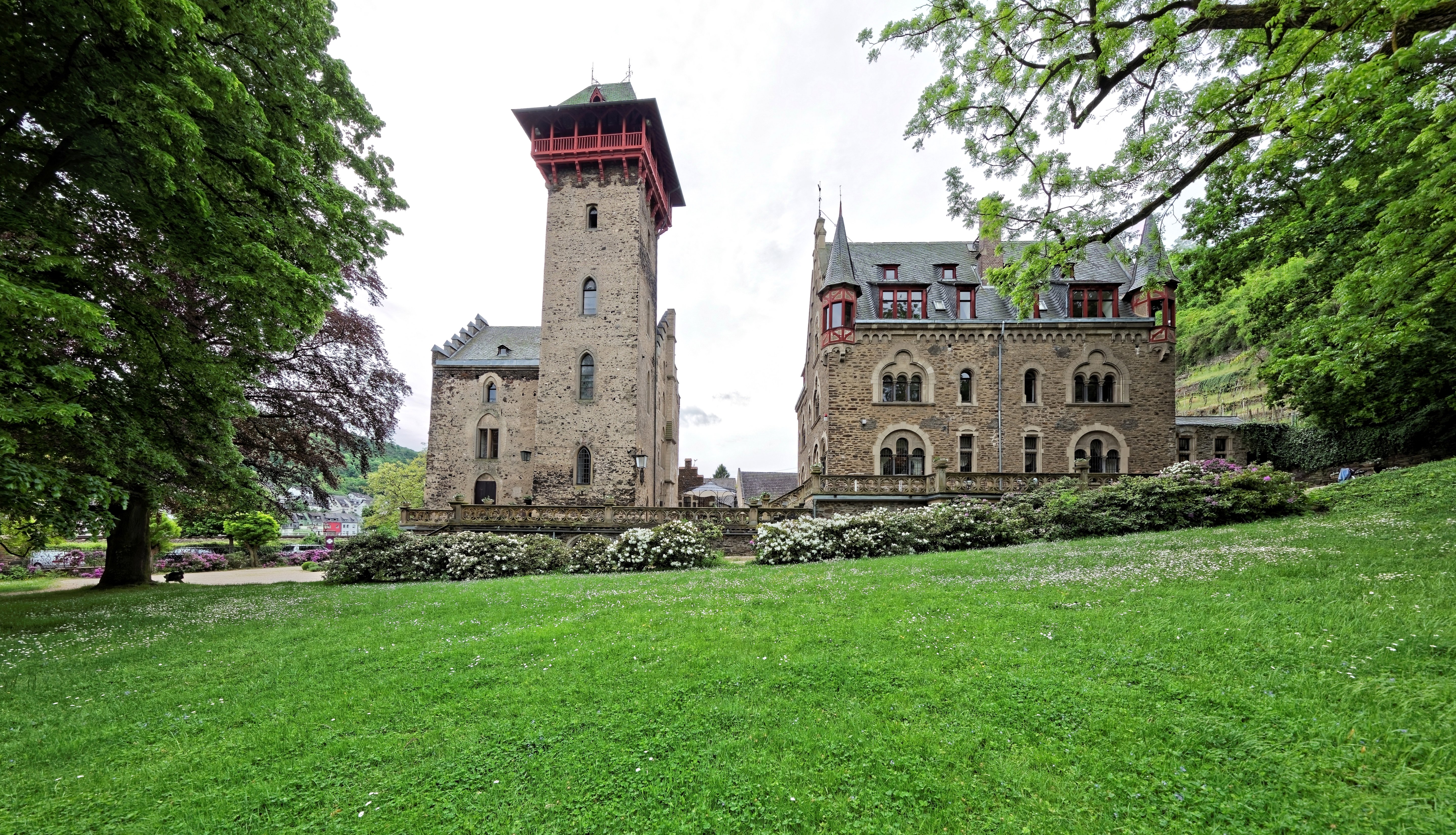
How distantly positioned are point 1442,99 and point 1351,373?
14.6 ft

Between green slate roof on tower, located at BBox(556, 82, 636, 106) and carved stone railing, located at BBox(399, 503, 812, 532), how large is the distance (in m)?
21.5

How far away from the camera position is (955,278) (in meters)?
28.7

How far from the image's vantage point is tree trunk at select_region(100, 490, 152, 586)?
14.7 m

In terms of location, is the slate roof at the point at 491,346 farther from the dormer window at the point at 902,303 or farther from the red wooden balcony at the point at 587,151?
the dormer window at the point at 902,303

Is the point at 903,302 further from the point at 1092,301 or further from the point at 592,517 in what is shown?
the point at 592,517

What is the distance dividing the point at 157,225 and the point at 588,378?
20.0 meters

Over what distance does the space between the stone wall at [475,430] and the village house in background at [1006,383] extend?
56.1ft

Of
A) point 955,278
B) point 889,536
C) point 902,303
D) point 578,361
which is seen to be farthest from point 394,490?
point 955,278

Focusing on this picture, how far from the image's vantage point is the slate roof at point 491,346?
3120 cm

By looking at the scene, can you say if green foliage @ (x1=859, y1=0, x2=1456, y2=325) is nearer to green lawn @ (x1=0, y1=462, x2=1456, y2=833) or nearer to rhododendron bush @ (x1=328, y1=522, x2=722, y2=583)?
green lawn @ (x1=0, y1=462, x2=1456, y2=833)

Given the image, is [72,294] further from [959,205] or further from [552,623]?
[959,205]

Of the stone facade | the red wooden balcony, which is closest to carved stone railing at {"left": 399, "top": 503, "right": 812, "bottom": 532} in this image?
the stone facade

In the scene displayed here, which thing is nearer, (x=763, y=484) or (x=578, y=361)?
(x=578, y=361)

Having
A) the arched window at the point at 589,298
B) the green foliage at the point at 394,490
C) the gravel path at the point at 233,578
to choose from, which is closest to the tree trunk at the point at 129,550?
the gravel path at the point at 233,578
